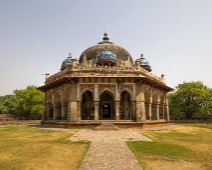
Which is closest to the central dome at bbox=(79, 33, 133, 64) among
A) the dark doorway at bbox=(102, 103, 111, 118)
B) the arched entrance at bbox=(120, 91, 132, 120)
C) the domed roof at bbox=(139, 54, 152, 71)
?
the domed roof at bbox=(139, 54, 152, 71)

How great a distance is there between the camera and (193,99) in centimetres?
3362

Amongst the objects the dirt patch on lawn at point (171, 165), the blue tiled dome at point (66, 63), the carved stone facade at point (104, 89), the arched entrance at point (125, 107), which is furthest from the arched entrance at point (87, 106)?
the dirt patch on lawn at point (171, 165)

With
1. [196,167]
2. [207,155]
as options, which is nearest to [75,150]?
[196,167]

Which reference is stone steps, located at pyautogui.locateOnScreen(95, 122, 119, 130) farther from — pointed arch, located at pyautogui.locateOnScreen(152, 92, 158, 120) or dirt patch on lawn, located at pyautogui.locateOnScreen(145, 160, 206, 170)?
dirt patch on lawn, located at pyautogui.locateOnScreen(145, 160, 206, 170)

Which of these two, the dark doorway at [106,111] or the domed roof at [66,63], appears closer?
the dark doorway at [106,111]

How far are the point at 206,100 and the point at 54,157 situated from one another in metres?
32.2

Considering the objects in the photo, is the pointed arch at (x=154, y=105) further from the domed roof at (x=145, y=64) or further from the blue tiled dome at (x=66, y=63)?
the blue tiled dome at (x=66, y=63)

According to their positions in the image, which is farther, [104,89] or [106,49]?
[106,49]

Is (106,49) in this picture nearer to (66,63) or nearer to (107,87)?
(66,63)

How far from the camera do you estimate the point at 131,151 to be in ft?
25.3

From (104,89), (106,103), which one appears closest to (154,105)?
(106,103)

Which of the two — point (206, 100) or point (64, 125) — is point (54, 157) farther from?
point (206, 100)

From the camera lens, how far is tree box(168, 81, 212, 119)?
32.5 m

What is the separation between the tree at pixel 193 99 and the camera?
3251cm
